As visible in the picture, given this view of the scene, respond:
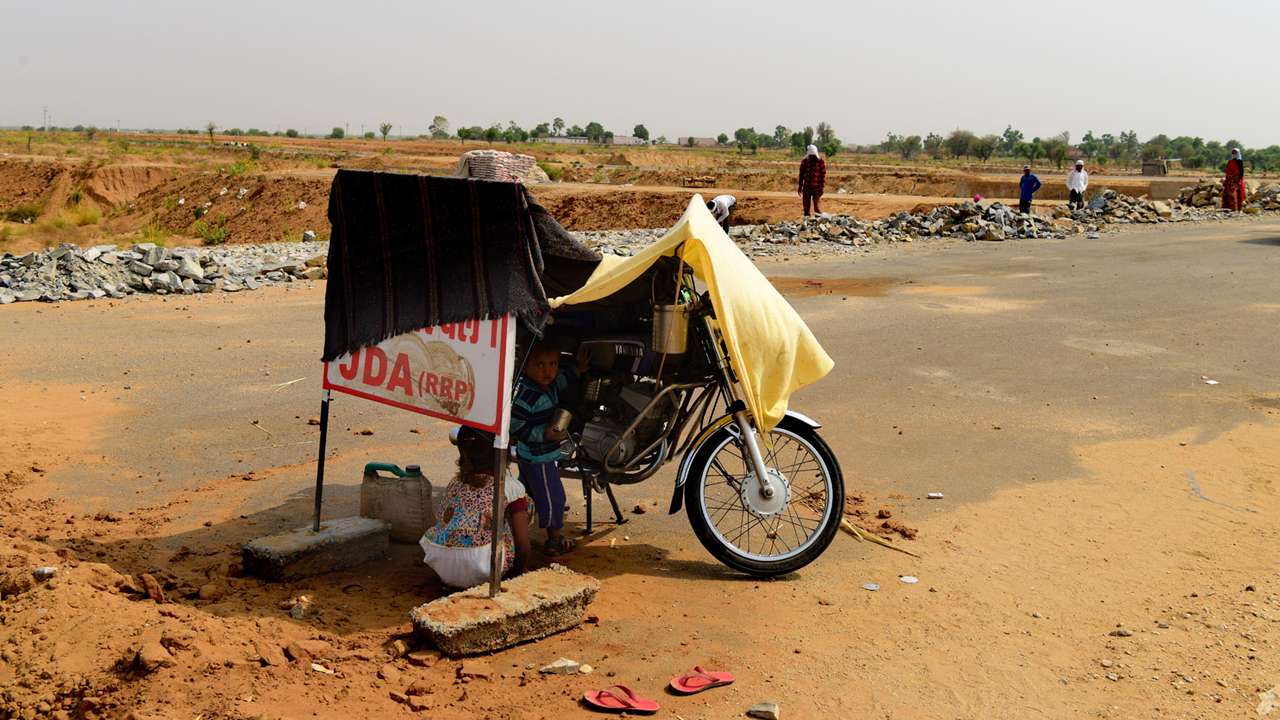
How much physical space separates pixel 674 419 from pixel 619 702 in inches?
73.5

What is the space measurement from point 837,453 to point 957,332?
5425 mm

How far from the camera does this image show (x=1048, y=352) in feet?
38.2

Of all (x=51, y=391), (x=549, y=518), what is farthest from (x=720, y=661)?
(x=51, y=391)

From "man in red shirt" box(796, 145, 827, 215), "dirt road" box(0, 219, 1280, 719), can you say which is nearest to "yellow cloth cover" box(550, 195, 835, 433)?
"dirt road" box(0, 219, 1280, 719)

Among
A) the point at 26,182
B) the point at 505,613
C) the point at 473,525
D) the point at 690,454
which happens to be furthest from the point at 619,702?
the point at 26,182

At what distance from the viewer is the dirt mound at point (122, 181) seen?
4834cm

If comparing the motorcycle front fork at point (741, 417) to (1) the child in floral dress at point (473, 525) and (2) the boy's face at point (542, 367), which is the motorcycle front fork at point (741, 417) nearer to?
(2) the boy's face at point (542, 367)

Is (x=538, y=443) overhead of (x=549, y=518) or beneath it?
overhead

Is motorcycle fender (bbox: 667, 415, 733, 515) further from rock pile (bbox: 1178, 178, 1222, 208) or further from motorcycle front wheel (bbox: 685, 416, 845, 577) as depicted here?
rock pile (bbox: 1178, 178, 1222, 208)

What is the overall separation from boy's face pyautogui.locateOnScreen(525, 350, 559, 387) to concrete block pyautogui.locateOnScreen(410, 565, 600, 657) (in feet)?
3.38

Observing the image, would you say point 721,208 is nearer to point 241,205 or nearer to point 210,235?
point 210,235

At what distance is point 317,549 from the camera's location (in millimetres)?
5586

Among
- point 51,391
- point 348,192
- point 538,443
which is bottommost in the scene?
point 51,391

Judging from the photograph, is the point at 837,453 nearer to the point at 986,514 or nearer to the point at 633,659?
the point at 986,514
